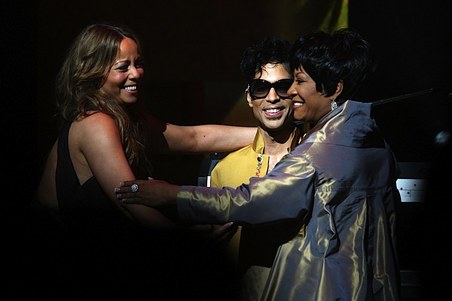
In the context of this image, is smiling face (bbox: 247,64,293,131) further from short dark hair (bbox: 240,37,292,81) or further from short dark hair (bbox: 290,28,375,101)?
short dark hair (bbox: 290,28,375,101)

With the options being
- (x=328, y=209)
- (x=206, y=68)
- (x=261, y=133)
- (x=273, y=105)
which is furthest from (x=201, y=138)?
(x=328, y=209)

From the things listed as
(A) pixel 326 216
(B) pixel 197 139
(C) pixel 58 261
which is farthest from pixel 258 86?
(C) pixel 58 261

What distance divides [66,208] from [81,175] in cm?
17

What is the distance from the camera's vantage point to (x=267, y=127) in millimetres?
3650

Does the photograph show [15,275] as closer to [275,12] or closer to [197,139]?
[197,139]

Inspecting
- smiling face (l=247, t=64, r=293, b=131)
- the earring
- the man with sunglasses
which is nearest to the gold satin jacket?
the earring

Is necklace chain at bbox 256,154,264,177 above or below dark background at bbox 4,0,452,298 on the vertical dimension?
below

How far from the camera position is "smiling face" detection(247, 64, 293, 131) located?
3602mm

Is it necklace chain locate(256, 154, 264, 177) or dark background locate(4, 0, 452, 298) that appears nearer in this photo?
necklace chain locate(256, 154, 264, 177)

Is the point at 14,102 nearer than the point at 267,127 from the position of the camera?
No

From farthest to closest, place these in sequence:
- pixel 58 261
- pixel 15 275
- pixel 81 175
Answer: pixel 15 275 < pixel 58 261 < pixel 81 175

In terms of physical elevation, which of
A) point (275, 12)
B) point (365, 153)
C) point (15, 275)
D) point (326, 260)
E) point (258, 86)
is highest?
point (275, 12)

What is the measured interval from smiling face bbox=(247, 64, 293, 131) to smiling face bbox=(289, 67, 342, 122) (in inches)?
12.1

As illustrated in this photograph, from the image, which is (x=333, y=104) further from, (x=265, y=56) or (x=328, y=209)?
(x=265, y=56)
